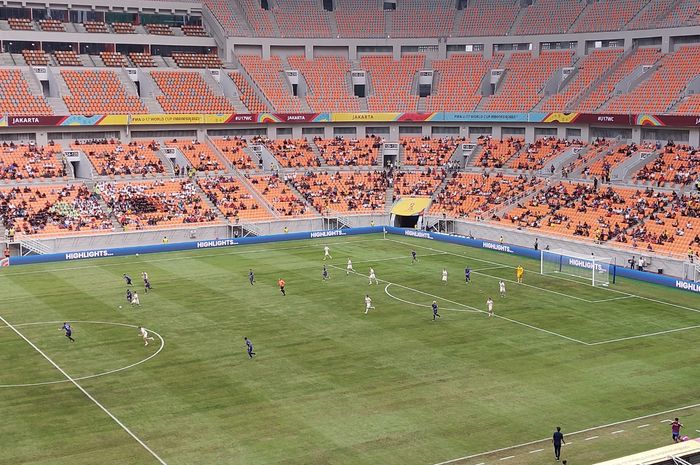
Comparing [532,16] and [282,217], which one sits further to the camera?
[532,16]

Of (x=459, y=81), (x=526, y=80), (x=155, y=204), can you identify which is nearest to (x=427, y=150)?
(x=459, y=81)

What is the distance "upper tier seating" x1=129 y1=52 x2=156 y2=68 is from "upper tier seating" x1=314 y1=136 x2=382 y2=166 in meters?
19.5

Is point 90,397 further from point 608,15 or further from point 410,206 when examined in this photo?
point 608,15

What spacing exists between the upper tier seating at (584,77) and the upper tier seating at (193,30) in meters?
39.0

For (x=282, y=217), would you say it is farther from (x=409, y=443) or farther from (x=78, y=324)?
(x=409, y=443)

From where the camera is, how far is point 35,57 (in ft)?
306

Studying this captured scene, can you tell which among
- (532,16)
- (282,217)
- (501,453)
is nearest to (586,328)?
(501,453)

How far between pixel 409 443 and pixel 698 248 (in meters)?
39.1

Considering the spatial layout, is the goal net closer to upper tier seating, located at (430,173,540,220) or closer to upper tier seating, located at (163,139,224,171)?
upper tier seating, located at (430,173,540,220)

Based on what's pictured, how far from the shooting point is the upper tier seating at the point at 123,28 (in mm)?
99000

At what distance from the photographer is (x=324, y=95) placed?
102m

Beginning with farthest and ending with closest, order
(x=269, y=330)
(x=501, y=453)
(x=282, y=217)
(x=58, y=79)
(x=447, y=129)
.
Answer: (x=447, y=129) < (x=58, y=79) < (x=282, y=217) < (x=269, y=330) < (x=501, y=453)

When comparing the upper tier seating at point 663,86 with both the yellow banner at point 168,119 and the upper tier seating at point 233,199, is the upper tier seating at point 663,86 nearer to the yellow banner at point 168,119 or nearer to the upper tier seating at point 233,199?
the upper tier seating at point 233,199

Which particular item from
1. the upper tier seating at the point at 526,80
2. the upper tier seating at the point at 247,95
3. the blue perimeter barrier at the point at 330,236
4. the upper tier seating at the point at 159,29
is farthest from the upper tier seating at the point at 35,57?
the upper tier seating at the point at 526,80
